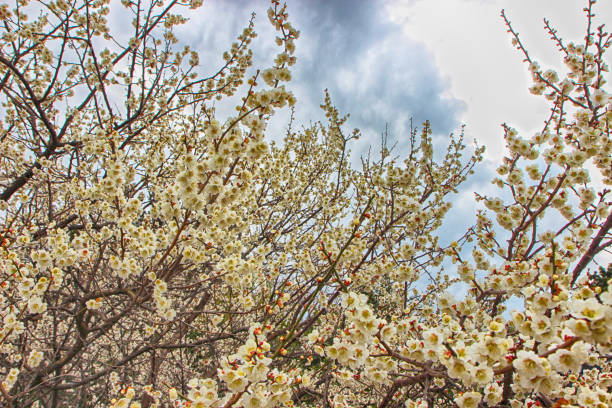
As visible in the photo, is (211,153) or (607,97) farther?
(607,97)

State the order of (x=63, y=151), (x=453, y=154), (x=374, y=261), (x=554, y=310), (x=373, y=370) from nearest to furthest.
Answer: (x=554, y=310) → (x=373, y=370) → (x=374, y=261) → (x=63, y=151) → (x=453, y=154)

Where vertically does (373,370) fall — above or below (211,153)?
below

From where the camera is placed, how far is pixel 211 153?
Answer: 275 centimetres

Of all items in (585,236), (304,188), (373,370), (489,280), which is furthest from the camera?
(304,188)

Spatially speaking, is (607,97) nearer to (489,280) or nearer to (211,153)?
(489,280)

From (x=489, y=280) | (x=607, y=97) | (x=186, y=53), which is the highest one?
(x=186, y=53)

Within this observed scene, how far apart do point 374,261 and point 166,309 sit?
8.79 ft

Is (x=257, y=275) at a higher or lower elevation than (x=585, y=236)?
lower

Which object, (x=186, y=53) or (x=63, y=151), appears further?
(x=186, y=53)

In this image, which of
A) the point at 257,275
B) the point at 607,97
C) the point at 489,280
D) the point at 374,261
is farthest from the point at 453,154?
the point at 257,275

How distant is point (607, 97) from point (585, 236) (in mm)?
1715

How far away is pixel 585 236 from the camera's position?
323 cm

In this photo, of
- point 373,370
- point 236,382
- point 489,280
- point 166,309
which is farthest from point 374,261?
point 236,382

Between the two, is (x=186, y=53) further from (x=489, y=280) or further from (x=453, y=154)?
(x=489, y=280)
